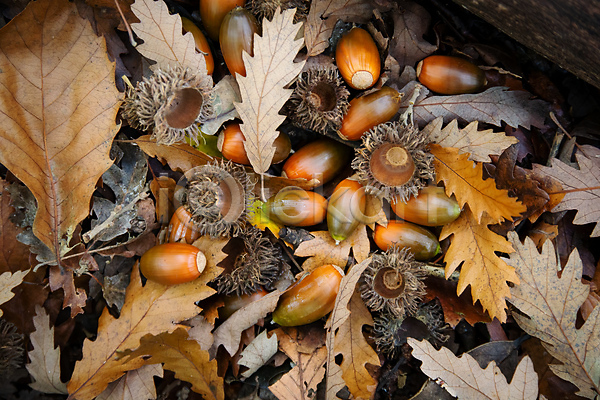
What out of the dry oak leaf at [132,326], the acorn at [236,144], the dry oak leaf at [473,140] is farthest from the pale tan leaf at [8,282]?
the dry oak leaf at [473,140]

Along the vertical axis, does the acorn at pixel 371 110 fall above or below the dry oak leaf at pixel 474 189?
above

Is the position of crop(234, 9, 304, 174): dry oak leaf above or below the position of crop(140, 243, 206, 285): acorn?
above

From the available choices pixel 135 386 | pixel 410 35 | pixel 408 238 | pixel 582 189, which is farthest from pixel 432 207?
pixel 135 386

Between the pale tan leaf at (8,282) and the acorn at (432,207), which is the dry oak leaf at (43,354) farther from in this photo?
the acorn at (432,207)

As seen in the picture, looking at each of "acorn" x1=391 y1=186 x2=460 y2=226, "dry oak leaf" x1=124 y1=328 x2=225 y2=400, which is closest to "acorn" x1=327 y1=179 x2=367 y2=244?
"acorn" x1=391 y1=186 x2=460 y2=226

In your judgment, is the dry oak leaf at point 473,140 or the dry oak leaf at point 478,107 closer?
the dry oak leaf at point 473,140

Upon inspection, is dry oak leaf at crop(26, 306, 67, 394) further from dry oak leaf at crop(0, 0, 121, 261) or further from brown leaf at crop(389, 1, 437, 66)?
brown leaf at crop(389, 1, 437, 66)
